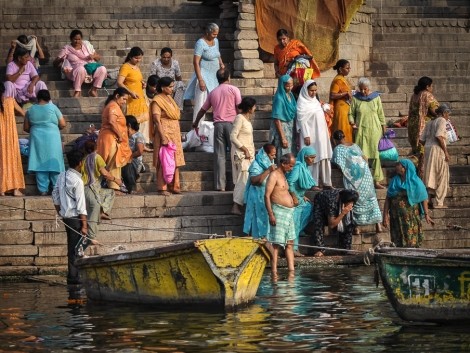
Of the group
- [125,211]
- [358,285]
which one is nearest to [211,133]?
[125,211]

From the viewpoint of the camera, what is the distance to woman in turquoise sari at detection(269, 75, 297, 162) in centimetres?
2139

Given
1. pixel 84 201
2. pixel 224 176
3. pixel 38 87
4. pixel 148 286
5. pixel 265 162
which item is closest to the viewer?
pixel 148 286

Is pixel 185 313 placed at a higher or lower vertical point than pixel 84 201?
lower

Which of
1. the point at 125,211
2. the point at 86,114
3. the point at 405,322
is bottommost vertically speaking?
the point at 405,322

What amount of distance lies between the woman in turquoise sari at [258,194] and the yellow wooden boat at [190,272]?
2.69 m

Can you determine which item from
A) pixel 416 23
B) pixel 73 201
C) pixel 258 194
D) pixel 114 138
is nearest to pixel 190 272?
pixel 73 201

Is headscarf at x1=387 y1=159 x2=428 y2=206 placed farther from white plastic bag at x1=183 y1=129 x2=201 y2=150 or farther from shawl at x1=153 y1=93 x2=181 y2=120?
white plastic bag at x1=183 y1=129 x2=201 y2=150

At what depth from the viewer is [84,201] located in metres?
18.1

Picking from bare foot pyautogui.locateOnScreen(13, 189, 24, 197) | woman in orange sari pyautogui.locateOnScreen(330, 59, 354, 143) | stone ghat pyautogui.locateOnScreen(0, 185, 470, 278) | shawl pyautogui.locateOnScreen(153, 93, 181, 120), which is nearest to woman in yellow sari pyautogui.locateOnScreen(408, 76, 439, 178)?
woman in orange sari pyautogui.locateOnScreen(330, 59, 354, 143)

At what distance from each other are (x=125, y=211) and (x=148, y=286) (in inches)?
141

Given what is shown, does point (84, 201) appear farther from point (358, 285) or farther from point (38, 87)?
point (38, 87)

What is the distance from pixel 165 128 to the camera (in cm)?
2091

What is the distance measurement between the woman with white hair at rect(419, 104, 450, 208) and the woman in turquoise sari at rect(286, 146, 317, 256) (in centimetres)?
173

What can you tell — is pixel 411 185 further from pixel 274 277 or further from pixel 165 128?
pixel 165 128
